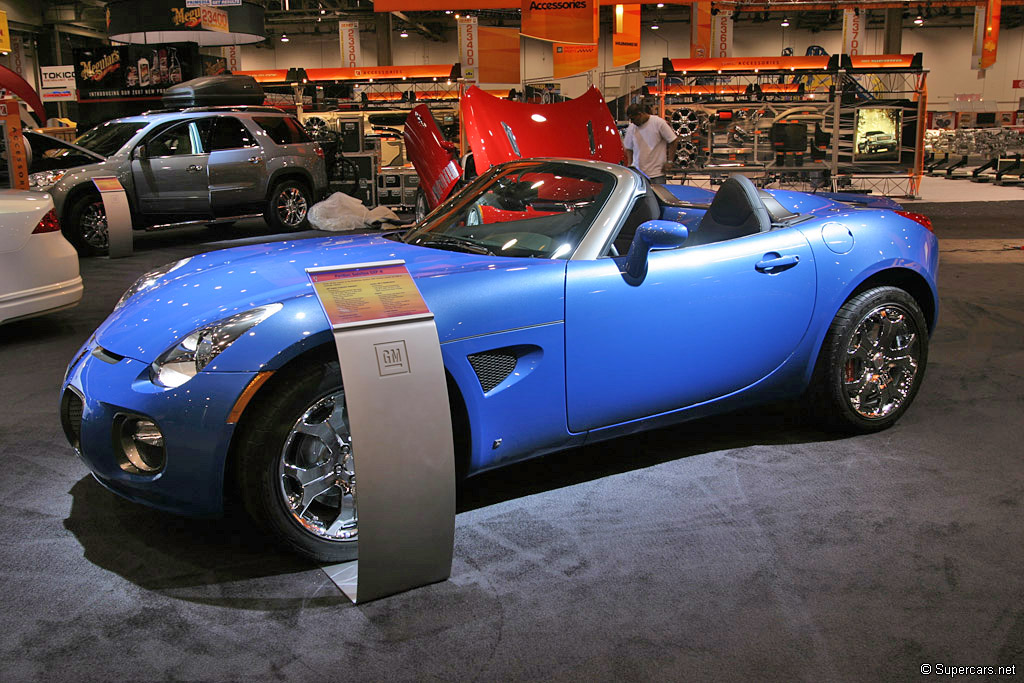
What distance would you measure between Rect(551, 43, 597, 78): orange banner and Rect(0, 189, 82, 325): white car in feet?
50.9

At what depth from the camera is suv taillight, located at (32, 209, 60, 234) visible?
549 cm

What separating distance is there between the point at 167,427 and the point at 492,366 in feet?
3.44

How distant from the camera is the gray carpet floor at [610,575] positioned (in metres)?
2.31

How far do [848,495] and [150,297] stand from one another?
275cm

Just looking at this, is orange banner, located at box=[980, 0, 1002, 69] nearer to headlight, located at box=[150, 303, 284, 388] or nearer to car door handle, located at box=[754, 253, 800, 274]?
car door handle, located at box=[754, 253, 800, 274]

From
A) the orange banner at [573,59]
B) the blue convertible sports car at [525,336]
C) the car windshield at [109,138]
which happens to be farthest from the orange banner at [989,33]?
the blue convertible sports car at [525,336]

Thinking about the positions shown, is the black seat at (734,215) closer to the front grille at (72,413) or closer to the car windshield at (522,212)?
the car windshield at (522,212)

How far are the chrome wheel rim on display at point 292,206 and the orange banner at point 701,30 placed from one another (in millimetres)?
15180

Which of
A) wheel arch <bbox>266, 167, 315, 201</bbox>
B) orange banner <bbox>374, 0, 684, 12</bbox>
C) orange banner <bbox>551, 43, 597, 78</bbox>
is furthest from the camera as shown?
orange banner <bbox>551, 43, 597, 78</bbox>

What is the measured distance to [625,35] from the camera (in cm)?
2108

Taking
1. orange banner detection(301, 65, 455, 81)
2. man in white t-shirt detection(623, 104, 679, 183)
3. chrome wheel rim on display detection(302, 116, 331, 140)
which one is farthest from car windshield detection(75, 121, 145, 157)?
orange banner detection(301, 65, 455, 81)

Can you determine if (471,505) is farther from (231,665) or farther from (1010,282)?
(1010,282)

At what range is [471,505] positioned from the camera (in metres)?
3.27

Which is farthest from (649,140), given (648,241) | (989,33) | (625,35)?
(989,33)
